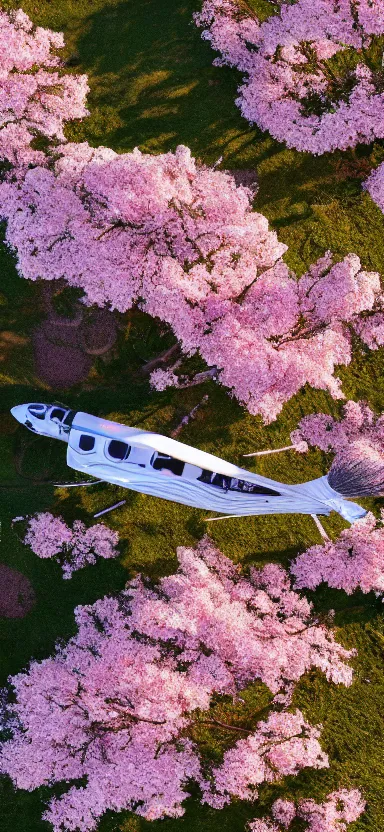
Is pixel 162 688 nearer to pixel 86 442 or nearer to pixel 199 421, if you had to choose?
pixel 86 442

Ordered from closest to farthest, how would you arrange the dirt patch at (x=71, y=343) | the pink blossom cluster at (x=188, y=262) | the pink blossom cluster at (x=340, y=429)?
1. the pink blossom cluster at (x=188, y=262)
2. the pink blossom cluster at (x=340, y=429)
3. the dirt patch at (x=71, y=343)

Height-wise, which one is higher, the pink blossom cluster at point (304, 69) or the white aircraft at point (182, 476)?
the pink blossom cluster at point (304, 69)

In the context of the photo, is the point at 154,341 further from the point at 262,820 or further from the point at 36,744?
the point at 262,820

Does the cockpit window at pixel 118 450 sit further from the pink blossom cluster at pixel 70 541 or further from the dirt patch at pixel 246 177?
the dirt patch at pixel 246 177

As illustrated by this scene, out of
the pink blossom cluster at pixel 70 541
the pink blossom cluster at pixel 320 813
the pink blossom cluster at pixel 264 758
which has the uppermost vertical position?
the pink blossom cluster at pixel 70 541

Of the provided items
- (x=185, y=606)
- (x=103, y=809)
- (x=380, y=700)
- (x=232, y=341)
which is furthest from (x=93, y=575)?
(x=380, y=700)

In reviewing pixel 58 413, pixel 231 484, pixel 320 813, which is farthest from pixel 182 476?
pixel 320 813

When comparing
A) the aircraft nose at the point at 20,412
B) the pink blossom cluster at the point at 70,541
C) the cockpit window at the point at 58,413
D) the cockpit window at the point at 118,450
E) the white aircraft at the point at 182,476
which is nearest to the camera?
the white aircraft at the point at 182,476

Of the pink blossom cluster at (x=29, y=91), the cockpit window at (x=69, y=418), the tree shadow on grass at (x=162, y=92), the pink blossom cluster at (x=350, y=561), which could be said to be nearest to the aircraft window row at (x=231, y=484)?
the pink blossom cluster at (x=350, y=561)
